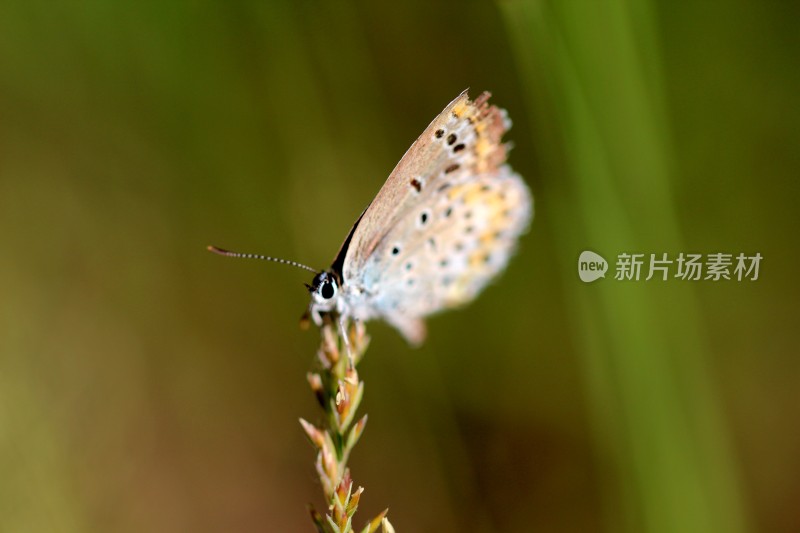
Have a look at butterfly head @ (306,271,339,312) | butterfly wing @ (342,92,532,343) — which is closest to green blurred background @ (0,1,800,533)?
butterfly wing @ (342,92,532,343)

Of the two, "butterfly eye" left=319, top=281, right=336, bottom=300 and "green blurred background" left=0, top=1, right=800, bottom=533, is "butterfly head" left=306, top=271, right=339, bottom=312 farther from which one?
"green blurred background" left=0, top=1, right=800, bottom=533

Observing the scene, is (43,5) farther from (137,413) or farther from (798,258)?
(798,258)

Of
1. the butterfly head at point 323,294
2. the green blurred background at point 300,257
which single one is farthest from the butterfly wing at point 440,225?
the green blurred background at point 300,257

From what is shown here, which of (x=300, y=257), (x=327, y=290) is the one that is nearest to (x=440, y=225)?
(x=327, y=290)

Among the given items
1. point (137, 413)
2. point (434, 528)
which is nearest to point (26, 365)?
point (137, 413)

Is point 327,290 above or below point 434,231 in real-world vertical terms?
below

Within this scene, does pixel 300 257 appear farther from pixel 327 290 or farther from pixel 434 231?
pixel 327 290

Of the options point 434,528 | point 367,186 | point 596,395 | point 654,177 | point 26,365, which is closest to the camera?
point 654,177
